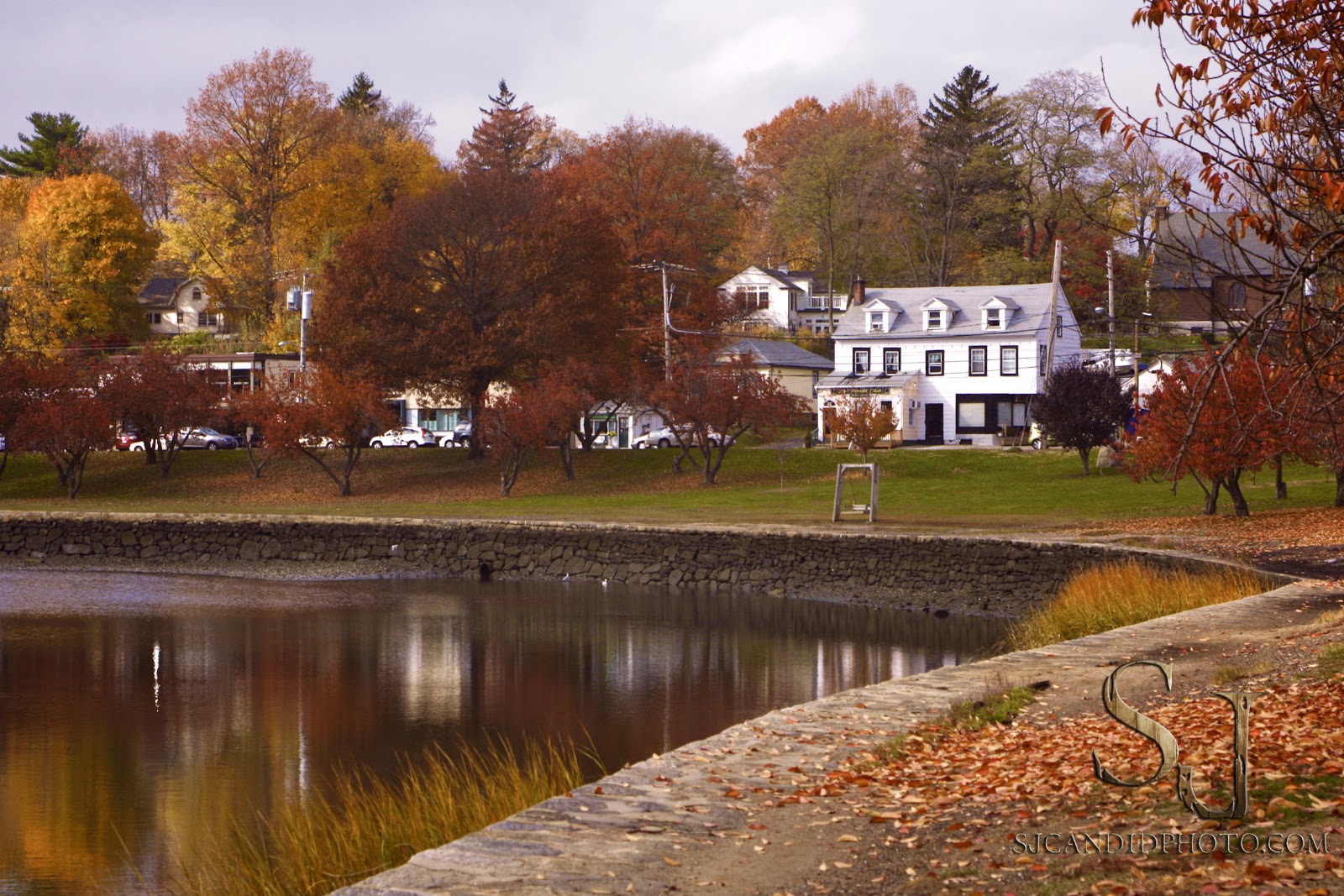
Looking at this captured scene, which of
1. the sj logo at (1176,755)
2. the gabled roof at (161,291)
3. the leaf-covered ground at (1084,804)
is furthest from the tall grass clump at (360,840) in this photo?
the gabled roof at (161,291)

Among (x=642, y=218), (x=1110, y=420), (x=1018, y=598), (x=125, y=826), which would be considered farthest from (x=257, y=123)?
(x=125, y=826)

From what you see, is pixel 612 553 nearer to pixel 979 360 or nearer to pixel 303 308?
pixel 303 308

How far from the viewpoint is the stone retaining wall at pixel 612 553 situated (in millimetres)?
28719

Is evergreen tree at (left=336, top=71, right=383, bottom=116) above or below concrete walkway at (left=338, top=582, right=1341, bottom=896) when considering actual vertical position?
above

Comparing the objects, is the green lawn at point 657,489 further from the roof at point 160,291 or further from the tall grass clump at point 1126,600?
the roof at point 160,291

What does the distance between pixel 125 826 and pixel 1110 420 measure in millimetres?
36998

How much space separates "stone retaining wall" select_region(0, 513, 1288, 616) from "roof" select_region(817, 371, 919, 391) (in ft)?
92.3

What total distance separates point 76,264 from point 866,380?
38647 millimetres

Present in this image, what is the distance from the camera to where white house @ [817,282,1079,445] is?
60406mm

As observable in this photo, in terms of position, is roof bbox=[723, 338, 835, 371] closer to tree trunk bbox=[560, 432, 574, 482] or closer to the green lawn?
the green lawn

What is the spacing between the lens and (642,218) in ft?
218

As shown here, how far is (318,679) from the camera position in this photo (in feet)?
70.8

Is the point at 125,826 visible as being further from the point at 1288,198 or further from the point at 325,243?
the point at 325,243

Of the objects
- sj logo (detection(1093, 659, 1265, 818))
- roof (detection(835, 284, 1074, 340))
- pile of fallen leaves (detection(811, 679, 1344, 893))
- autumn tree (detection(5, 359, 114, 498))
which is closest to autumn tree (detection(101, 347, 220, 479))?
autumn tree (detection(5, 359, 114, 498))
